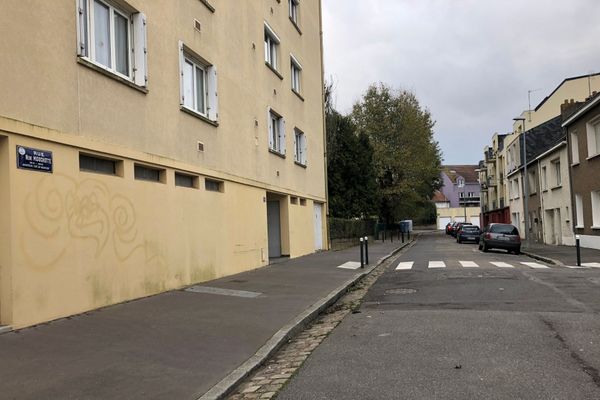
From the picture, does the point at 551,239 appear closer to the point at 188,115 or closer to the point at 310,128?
the point at 310,128

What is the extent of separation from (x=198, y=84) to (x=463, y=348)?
940 cm

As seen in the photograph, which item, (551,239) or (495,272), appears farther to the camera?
(551,239)

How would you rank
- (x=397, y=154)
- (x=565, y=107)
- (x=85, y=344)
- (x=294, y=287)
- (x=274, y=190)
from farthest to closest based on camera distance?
(x=397, y=154) < (x=565, y=107) < (x=274, y=190) < (x=294, y=287) < (x=85, y=344)

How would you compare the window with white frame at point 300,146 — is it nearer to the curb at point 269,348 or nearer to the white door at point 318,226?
the white door at point 318,226

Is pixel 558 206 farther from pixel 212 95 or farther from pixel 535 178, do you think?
pixel 212 95

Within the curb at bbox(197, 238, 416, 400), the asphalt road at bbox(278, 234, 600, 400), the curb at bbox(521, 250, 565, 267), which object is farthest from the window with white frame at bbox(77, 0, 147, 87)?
the curb at bbox(521, 250, 565, 267)

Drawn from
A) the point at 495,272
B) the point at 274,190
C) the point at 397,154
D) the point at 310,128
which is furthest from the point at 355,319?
the point at 397,154

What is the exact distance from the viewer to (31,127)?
7.30 metres

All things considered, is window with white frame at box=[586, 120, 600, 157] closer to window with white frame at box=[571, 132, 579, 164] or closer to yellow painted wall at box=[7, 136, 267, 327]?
Answer: window with white frame at box=[571, 132, 579, 164]

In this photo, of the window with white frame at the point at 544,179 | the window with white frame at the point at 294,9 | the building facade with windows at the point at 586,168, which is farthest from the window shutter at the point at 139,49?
the window with white frame at the point at 544,179

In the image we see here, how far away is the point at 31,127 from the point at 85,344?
2.96 meters

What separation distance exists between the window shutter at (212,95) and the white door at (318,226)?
1225 centimetres

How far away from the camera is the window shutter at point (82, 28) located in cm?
834

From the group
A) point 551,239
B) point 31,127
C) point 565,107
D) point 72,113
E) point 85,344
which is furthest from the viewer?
point 551,239
